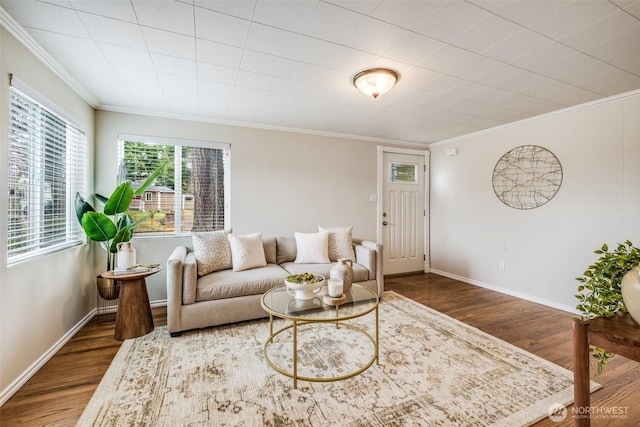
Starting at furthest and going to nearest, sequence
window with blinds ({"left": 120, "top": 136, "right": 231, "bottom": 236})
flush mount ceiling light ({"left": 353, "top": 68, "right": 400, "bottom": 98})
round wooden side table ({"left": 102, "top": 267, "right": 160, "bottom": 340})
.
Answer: window with blinds ({"left": 120, "top": 136, "right": 231, "bottom": 236}) → round wooden side table ({"left": 102, "top": 267, "right": 160, "bottom": 340}) → flush mount ceiling light ({"left": 353, "top": 68, "right": 400, "bottom": 98})

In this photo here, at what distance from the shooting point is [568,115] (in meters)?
3.00

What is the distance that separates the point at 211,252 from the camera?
2.84 m

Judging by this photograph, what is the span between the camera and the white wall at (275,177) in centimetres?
308

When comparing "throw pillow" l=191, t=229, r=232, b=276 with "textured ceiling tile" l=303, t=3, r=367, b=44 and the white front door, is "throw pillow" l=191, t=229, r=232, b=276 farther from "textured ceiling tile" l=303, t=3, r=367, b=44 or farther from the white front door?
the white front door

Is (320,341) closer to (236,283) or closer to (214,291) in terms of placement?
(236,283)

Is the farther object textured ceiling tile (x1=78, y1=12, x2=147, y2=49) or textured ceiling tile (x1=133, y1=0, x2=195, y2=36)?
textured ceiling tile (x1=78, y1=12, x2=147, y2=49)

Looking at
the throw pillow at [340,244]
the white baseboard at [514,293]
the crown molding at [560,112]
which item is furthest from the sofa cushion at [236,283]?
the crown molding at [560,112]

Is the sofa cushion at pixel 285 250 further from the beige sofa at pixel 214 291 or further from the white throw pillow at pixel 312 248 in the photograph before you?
the beige sofa at pixel 214 291

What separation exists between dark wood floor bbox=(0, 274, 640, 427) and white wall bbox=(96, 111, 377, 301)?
42.3 inches

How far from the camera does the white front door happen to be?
4477mm

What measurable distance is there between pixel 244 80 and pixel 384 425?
267 cm

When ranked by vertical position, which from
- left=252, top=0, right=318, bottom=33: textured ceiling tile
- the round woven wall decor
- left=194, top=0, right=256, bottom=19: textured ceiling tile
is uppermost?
left=252, top=0, right=318, bottom=33: textured ceiling tile

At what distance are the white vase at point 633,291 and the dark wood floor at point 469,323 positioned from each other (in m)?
0.88

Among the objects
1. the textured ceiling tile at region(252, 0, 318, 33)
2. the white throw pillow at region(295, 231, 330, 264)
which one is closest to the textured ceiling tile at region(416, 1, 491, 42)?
the textured ceiling tile at region(252, 0, 318, 33)
